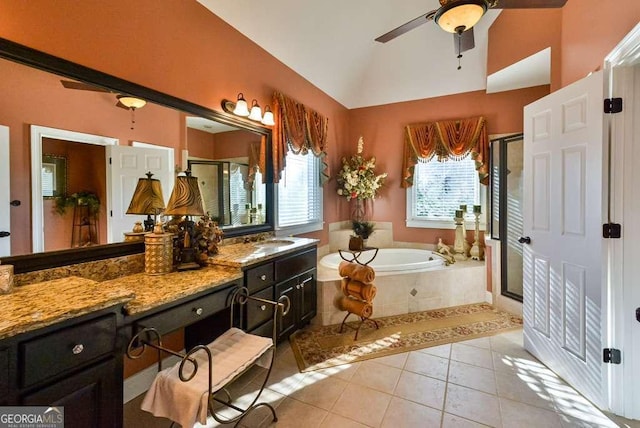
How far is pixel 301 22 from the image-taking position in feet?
9.68

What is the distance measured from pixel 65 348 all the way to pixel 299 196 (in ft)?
9.31

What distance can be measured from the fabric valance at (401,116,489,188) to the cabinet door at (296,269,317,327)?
7.72ft

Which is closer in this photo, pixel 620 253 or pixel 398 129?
pixel 620 253

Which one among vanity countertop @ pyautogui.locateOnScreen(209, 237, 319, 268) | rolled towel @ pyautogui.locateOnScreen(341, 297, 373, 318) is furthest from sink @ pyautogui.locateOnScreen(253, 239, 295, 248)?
rolled towel @ pyautogui.locateOnScreen(341, 297, 373, 318)

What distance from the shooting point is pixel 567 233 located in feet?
6.63

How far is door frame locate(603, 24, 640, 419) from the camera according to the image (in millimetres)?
1676

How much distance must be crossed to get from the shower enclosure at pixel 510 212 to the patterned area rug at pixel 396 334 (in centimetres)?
43

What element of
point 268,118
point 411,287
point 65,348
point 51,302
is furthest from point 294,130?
point 65,348

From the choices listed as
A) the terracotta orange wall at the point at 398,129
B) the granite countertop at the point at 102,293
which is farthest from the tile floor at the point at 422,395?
the terracotta orange wall at the point at 398,129

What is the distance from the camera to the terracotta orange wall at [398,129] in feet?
12.8

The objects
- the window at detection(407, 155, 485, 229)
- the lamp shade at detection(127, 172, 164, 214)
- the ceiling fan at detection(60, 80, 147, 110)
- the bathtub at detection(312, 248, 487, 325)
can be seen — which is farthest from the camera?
the window at detection(407, 155, 485, 229)

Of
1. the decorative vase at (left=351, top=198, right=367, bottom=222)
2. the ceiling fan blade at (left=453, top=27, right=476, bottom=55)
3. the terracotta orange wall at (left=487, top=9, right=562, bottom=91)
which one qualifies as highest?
the terracotta orange wall at (left=487, top=9, right=562, bottom=91)

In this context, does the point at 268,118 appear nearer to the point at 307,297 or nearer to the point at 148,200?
the point at 148,200

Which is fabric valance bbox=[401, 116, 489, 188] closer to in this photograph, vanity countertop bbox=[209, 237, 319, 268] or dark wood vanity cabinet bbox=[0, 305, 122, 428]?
vanity countertop bbox=[209, 237, 319, 268]
